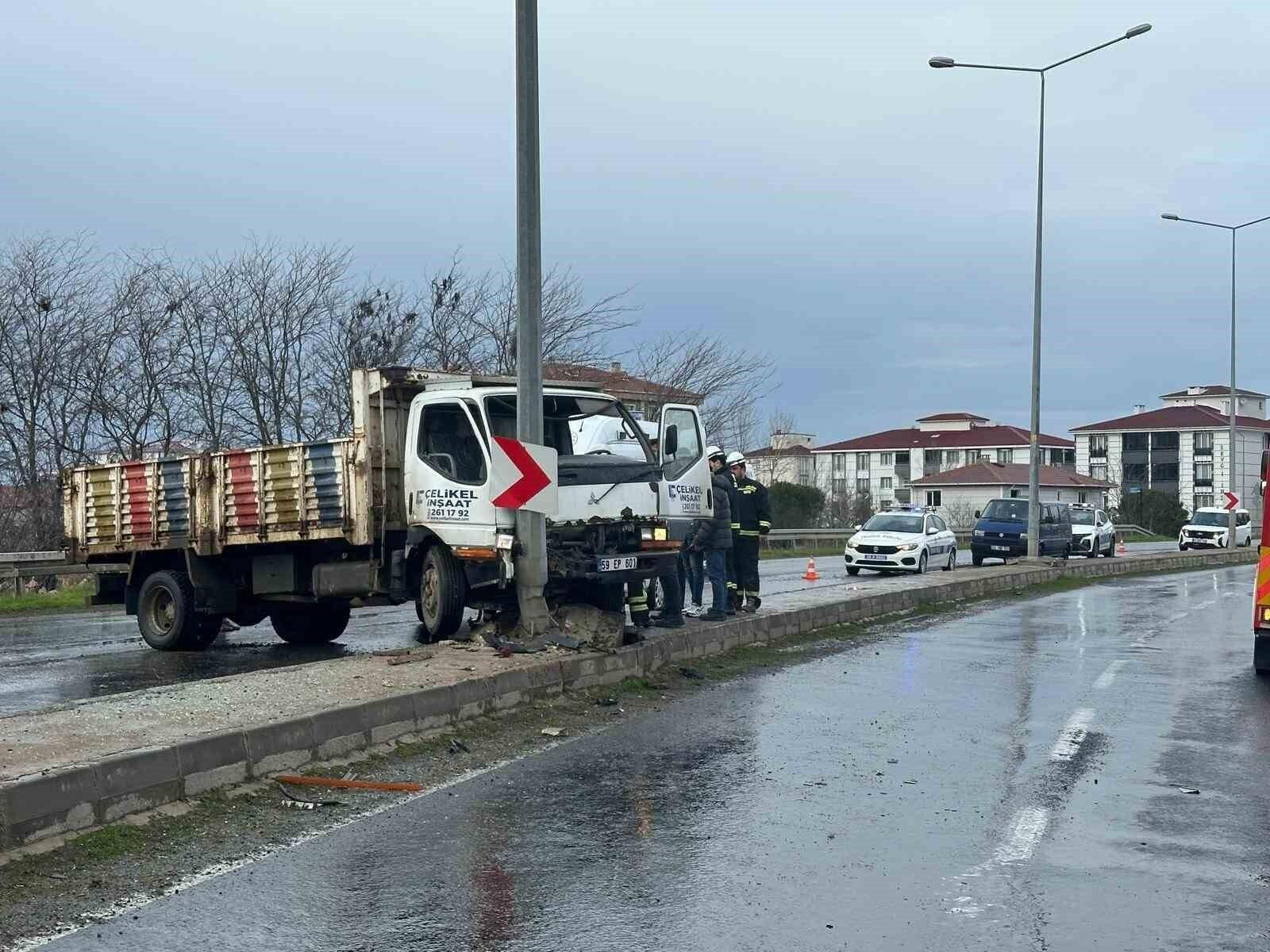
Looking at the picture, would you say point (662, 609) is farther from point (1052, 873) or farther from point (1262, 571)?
point (1052, 873)

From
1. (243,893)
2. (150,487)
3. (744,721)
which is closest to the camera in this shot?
(243,893)

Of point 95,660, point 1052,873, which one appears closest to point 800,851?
point 1052,873

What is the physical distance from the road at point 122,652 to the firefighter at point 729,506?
991 millimetres

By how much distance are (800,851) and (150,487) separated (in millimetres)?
10901

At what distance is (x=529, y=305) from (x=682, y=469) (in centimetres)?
301

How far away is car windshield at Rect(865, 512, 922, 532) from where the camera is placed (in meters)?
31.8

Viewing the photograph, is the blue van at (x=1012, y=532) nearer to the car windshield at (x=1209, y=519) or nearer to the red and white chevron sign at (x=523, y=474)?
the car windshield at (x=1209, y=519)

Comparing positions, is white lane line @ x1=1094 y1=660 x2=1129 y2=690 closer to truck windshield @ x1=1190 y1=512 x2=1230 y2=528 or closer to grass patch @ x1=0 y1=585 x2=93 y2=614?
grass patch @ x1=0 y1=585 x2=93 y2=614

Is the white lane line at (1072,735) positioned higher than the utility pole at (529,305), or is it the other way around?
the utility pole at (529,305)

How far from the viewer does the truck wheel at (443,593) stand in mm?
12977

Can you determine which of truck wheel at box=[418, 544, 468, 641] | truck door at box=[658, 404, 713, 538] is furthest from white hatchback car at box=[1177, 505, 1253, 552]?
truck wheel at box=[418, 544, 468, 641]

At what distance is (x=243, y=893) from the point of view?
5.69m

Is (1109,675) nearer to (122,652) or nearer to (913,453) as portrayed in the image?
(122,652)

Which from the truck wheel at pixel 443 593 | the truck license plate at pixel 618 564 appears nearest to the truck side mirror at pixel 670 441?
the truck license plate at pixel 618 564
